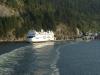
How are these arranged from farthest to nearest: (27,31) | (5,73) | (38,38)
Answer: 1. (27,31)
2. (38,38)
3. (5,73)

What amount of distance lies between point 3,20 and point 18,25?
9.15 meters

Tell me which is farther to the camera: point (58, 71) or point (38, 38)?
point (38, 38)

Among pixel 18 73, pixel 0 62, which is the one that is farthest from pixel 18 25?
pixel 18 73

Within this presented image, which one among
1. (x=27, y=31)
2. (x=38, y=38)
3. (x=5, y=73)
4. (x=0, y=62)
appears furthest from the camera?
(x=27, y=31)

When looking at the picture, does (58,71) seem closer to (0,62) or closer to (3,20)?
(0,62)

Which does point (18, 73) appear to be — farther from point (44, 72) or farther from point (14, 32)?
point (14, 32)

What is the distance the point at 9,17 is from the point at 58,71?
467 feet

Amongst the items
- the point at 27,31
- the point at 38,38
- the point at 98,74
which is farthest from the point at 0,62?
the point at 27,31

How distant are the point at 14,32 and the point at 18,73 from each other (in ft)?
455

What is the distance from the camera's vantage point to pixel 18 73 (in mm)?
55031

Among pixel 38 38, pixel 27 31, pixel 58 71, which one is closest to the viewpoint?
pixel 58 71

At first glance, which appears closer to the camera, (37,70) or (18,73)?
(18,73)

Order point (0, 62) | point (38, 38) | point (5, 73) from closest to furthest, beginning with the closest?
point (5, 73), point (0, 62), point (38, 38)

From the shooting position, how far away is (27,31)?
7776 inches
